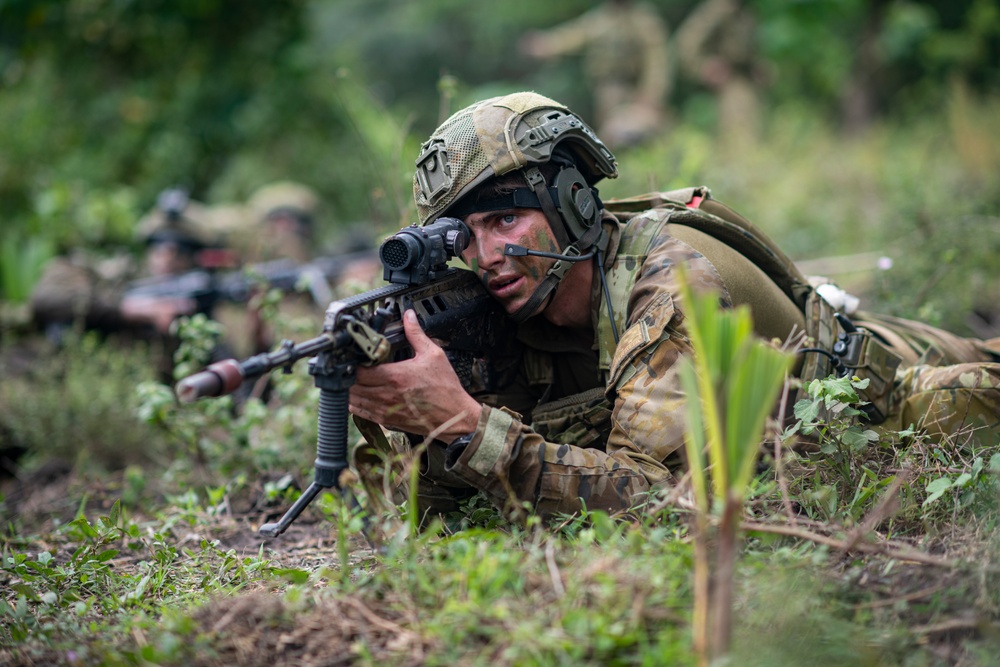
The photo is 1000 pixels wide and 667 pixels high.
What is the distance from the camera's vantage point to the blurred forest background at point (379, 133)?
6.62 metres

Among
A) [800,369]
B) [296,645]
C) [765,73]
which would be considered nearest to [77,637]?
[296,645]

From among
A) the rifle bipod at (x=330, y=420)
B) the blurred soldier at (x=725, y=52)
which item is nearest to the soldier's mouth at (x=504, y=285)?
the rifle bipod at (x=330, y=420)

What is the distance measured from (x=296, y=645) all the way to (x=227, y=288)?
6.08 metres

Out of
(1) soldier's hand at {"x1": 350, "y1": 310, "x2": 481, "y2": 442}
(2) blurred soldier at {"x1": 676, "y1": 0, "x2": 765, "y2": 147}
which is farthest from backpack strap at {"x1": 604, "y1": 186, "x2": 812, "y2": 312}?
(2) blurred soldier at {"x1": 676, "y1": 0, "x2": 765, "y2": 147}

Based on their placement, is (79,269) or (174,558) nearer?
(174,558)

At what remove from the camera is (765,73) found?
1563cm

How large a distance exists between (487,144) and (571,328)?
85cm

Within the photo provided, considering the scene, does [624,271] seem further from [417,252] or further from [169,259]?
[169,259]

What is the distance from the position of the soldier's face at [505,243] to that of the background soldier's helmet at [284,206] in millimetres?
7208

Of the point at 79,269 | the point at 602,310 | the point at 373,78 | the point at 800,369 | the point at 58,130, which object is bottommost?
the point at 800,369

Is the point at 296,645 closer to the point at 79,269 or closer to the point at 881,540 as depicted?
the point at 881,540

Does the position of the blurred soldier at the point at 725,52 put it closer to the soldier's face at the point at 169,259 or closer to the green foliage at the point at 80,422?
the soldier's face at the point at 169,259

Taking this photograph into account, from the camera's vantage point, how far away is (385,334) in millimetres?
2879

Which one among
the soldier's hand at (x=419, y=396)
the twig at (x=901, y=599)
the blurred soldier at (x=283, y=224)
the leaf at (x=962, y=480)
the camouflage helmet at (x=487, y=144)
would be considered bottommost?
the twig at (x=901, y=599)
